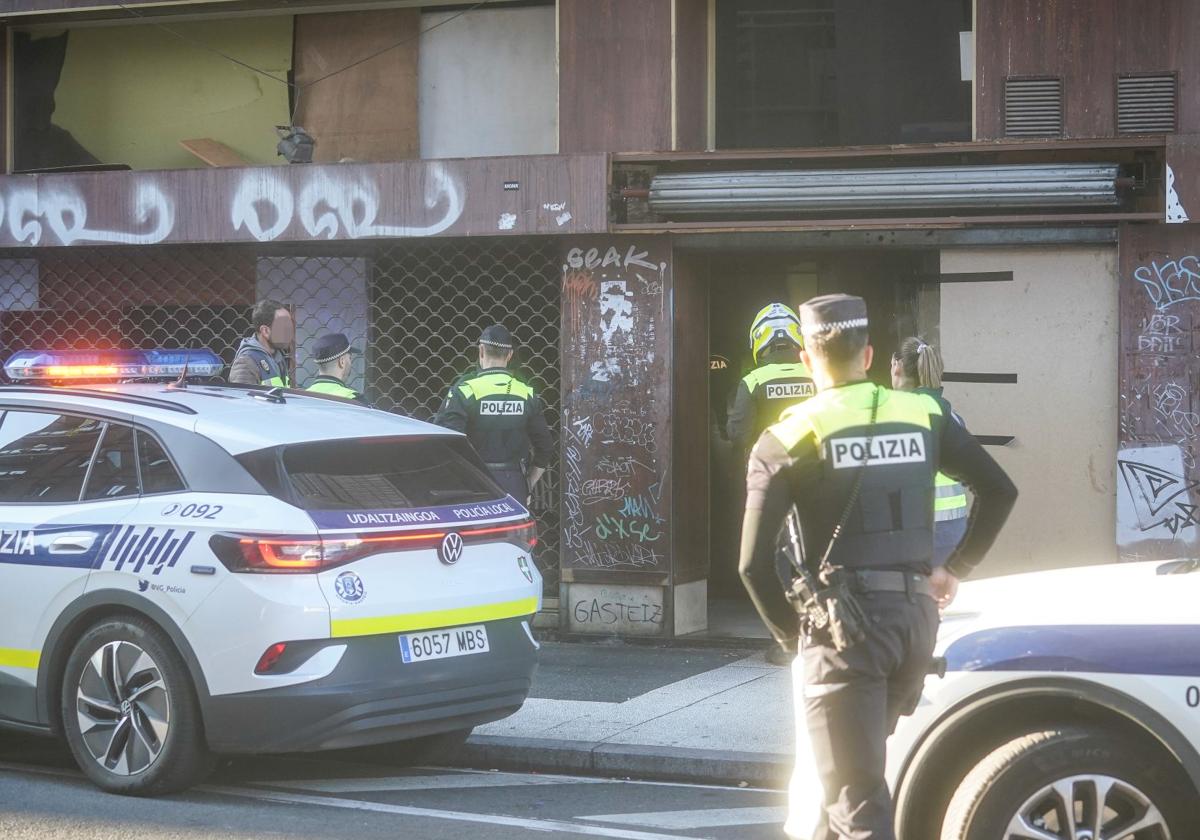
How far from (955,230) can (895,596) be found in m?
6.10

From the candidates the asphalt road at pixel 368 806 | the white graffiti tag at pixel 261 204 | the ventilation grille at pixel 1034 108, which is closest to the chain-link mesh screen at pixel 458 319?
the white graffiti tag at pixel 261 204

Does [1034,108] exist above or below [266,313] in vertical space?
above

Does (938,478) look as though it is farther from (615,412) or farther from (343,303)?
(343,303)

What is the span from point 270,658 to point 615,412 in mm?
4809

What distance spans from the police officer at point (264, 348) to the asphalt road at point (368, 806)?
10.1 feet

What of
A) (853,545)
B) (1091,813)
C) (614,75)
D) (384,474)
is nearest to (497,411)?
(614,75)

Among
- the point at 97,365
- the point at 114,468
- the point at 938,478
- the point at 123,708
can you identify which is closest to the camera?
the point at 123,708

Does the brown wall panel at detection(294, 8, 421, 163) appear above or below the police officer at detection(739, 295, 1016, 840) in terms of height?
above

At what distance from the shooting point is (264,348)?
34.1ft

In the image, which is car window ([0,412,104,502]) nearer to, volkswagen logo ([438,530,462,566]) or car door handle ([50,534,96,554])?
car door handle ([50,534,96,554])

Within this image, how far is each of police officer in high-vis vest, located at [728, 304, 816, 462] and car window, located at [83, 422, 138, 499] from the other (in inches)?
153

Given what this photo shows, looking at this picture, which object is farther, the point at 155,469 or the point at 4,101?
the point at 4,101

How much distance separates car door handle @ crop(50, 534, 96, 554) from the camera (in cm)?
679

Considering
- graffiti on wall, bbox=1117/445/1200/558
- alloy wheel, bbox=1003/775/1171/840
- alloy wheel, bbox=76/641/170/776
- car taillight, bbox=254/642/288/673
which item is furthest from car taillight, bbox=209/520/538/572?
graffiti on wall, bbox=1117/445/1200/558
